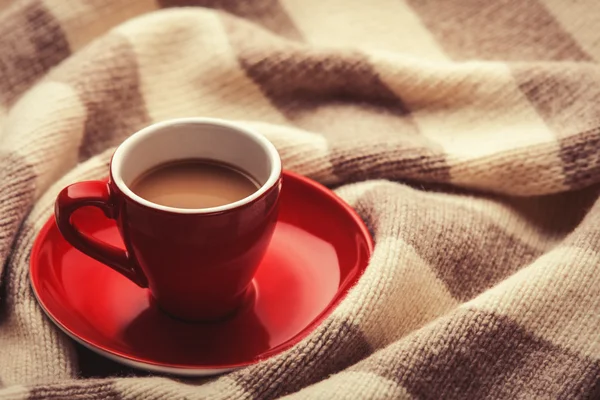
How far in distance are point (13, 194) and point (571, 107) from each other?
57 centimetres

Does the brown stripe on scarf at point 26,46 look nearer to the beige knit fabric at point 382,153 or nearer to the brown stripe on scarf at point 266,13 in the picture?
the beige knit fabric at point 382,153

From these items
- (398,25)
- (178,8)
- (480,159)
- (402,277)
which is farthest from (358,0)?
(402,277)

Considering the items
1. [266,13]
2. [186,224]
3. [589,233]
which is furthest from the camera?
[266,13]

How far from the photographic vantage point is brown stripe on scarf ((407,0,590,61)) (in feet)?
2.97

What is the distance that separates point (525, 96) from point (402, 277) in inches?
12.4

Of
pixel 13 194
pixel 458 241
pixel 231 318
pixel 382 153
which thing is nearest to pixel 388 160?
pixel 382 153

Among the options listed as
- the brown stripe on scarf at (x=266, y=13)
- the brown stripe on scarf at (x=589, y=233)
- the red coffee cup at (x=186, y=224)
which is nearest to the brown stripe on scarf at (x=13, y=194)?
the red coffee cup at (x=186, y=224)

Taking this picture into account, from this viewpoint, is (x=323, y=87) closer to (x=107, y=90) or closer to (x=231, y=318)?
(x=107, y=90)

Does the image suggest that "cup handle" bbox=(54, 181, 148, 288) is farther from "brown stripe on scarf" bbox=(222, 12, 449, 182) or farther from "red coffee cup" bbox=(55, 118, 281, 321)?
"brown stripe on scarf" bbox=(222, 12, 449, 182)

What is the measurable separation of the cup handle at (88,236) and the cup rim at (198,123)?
2 cm

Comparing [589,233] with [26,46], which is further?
[26,46]

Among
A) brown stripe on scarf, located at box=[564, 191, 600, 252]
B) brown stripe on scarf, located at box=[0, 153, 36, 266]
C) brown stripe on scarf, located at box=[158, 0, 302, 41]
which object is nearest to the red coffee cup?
brown stripe on scarf, located at box=[0, 153, 36, 266]

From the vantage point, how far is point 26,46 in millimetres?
820

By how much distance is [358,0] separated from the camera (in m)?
0.98
